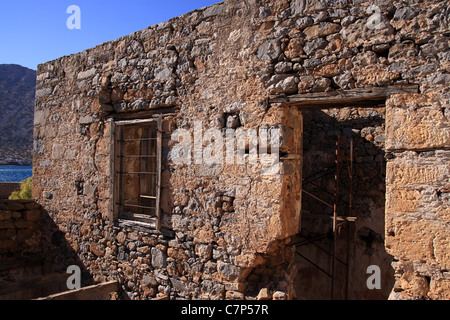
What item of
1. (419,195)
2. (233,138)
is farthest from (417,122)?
(233,138)

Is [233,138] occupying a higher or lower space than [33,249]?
higher

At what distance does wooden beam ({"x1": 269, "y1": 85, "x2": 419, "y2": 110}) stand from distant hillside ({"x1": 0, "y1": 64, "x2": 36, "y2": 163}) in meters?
57.2

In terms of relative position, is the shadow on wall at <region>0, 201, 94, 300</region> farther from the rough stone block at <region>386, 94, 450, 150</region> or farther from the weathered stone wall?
the rough stone block at <region>386, 94, 450, 150</region>

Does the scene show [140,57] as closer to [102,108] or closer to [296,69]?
[102,108]

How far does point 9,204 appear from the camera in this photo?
5523 mm

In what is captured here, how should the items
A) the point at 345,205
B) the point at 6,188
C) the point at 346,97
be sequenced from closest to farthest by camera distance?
the point at 346,97 < the point at 345,205 < the point at 6,188

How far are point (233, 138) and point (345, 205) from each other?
399cm

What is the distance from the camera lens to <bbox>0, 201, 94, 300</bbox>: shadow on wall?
518cm

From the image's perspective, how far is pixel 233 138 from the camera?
3539mm

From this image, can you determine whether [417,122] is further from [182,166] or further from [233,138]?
[182,166]

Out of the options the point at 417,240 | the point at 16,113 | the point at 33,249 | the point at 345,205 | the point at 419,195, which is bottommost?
the point at 33,249

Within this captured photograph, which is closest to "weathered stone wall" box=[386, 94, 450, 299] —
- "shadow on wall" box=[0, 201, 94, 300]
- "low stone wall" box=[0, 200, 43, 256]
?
"shadow on wall" box=[0, 201, 94, 300]

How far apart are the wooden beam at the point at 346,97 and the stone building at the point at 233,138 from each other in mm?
10

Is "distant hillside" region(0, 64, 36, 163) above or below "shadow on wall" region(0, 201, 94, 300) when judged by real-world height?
above
